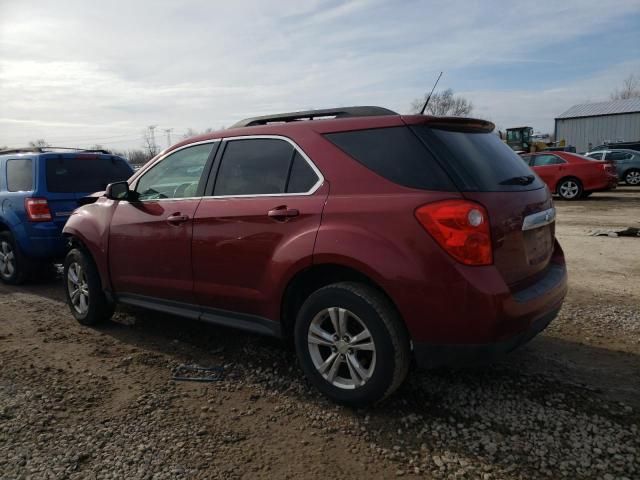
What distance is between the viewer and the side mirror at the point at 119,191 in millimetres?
4172

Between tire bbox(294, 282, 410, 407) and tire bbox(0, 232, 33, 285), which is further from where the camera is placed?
tire bbox(0, 232, 33, 285)

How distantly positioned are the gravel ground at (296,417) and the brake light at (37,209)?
88.5 inches

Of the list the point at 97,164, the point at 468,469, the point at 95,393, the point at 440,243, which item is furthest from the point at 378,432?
the point at 97,164

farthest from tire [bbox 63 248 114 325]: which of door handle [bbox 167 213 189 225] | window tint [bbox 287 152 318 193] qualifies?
window tint [bbox 287 152 318 193]

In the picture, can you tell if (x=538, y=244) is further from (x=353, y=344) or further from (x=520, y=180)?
(x=353, y=344)

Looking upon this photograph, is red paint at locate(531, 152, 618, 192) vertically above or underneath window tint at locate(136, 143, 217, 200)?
above

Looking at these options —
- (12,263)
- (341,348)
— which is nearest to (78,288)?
(12,263)

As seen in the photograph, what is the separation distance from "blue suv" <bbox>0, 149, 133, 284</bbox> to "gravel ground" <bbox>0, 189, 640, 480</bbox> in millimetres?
2193

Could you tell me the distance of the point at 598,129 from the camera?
4250 cm

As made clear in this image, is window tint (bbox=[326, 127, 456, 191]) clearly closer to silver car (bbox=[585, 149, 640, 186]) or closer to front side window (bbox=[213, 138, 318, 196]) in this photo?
front side window (bbox=[213, 138, 318, 196])

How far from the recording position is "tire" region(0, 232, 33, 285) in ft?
20.7

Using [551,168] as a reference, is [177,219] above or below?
below

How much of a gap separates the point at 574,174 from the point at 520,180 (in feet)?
46.1

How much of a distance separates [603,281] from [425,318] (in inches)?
159
